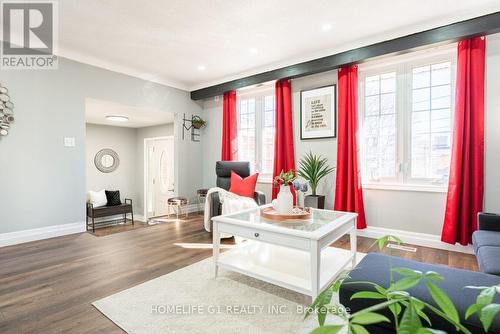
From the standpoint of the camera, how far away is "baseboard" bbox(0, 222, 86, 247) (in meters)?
3.34

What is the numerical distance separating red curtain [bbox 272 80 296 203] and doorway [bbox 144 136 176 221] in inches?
140

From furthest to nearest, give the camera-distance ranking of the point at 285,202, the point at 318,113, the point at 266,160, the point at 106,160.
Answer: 1. the point at 106,160
2. the point at 266,160
3. the point at 318,113
4. the point at 285,202

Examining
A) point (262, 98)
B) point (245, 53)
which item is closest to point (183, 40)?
point (245, 53)

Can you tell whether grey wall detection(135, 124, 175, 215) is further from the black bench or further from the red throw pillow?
the red throw pillow

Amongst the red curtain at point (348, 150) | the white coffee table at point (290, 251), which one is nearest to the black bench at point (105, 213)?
the white coffee table at point (290, 251)

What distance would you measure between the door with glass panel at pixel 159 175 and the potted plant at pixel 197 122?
5.34ft

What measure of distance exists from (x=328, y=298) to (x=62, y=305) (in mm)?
2177

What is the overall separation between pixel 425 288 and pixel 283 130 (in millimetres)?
3388

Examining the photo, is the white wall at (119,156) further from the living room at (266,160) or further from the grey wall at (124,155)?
the living room at (266,160)

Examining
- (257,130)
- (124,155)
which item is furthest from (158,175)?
(257,130)

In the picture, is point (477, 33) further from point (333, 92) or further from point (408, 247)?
point (408, 247)

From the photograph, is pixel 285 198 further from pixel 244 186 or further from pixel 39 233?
pixel 39 233

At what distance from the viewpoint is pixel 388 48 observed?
3.32 metres

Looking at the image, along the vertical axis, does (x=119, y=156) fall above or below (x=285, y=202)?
above
